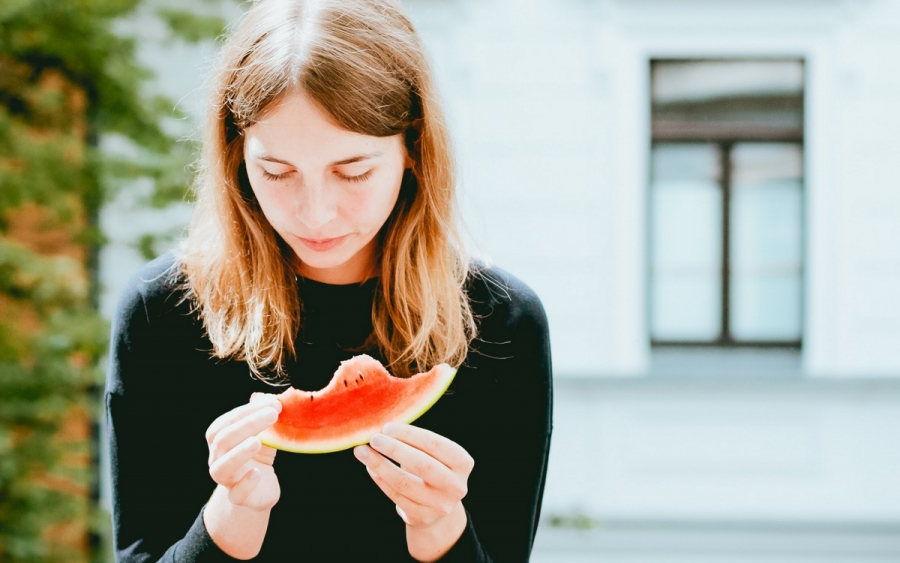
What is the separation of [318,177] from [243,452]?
0.35m

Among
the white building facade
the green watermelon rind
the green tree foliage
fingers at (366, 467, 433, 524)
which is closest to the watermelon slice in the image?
the green watermelon rind

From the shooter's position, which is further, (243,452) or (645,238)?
(645,238)

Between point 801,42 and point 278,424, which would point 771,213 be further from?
point 278,424

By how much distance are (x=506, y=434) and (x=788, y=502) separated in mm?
3899

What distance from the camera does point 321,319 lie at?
1.25 metres

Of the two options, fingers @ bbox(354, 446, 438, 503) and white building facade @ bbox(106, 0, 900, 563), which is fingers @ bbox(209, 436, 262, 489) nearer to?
fingers @ bbox(354, 446, 438, 503)

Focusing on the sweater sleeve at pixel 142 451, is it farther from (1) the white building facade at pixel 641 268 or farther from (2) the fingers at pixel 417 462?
(1) the white building facade at pixel 641 268

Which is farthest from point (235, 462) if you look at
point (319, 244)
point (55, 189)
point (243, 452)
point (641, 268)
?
point (641, 268)

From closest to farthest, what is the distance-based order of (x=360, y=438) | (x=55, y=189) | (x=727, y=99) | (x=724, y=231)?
(x=360, y=438) → (x=55, y=189) → (x=727, y=99) → (x=724, y=231)

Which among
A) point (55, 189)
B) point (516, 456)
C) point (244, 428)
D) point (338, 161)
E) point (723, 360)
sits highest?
point (55, 189)

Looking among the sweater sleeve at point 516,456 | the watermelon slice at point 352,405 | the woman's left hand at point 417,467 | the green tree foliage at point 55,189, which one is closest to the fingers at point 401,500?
the woman's left hand at point 417,467

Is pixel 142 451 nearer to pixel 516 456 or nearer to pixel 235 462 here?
pixel 235 462

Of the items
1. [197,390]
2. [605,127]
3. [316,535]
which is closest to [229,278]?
[197,390]

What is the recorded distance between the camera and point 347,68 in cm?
107
